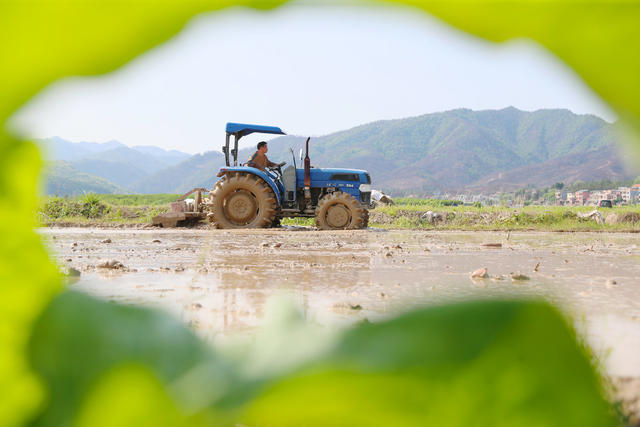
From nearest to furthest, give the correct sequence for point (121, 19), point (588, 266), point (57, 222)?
point (121, 19) < point (588, 266) < point (57, 222)

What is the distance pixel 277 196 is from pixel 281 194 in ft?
1.37

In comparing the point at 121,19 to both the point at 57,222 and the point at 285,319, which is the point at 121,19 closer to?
the point at 285,319

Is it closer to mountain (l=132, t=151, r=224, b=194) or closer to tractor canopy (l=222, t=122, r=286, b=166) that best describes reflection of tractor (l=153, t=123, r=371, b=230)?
tractor canopy (l=222, t=122, r=286, b=166)

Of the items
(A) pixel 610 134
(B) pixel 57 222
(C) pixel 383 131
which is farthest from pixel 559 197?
(C) pixel 383 131

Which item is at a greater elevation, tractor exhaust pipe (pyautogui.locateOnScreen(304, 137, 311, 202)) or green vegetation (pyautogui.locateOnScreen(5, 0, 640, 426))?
tractor exhaust pipe (pyautogui.locateOnScreen(304, 137, 311, 202))

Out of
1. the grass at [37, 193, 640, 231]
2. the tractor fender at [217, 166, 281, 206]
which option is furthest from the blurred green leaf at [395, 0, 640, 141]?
the grass at [37, 193, 640, 231]

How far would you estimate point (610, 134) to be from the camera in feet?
0.33

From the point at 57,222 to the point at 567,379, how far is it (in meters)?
8.58

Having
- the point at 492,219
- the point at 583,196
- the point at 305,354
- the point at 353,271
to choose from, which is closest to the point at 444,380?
the point at 305,354

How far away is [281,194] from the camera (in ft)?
21.7

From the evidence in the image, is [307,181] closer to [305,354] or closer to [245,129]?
[245,129]

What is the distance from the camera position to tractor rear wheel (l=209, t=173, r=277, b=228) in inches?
241

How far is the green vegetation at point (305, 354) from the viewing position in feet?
0.30

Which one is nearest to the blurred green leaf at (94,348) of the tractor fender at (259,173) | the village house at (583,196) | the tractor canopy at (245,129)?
the village house at (583,196)
